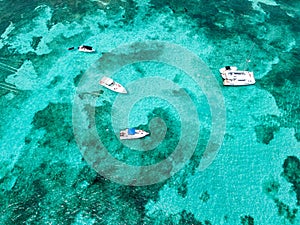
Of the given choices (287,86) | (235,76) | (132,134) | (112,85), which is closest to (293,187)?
(287,86)

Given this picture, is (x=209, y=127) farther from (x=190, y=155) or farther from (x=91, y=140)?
(x=91, y=140)

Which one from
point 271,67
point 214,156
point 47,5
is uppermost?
point 47,5

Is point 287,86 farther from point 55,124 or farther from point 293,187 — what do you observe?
point 55,124

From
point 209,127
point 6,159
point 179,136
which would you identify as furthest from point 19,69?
point 209,127

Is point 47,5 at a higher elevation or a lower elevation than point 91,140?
higher

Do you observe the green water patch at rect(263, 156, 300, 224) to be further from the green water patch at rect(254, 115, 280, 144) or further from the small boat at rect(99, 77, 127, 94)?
the small boat at rect(99, 77, 127, 94)

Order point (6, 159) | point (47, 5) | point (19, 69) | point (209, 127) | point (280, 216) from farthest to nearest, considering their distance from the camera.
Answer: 1. point (47, 5)
2. point (19, 69)
3. point (209, 127)
4. point (6, 159)
5. point (280, 216)

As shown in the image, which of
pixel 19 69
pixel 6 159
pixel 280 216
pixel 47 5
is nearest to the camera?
pixel 280 216

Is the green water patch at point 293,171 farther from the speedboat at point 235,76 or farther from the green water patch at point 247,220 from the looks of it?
the speedboat at point 235,76
